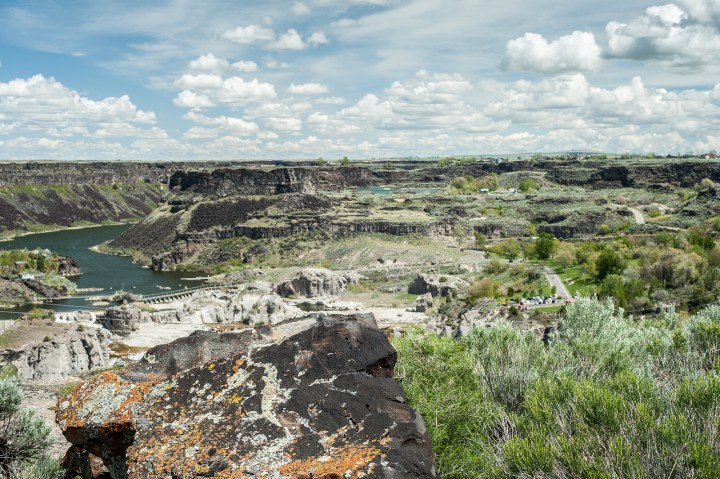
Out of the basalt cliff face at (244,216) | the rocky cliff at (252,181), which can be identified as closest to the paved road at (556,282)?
the basalt cliff face at (244,216)

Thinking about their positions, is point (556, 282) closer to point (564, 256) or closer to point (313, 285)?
point (564, 256)

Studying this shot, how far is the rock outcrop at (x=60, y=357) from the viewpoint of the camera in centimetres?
4681

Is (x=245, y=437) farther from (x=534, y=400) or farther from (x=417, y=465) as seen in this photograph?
(x=534, y=400)

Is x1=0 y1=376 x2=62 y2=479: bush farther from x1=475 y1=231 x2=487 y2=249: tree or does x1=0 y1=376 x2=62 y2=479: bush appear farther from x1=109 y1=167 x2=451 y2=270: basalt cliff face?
x1=475 y1=231 x2=487 y2=249: tree

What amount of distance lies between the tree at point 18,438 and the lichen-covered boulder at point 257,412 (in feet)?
10.3

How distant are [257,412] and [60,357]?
47.7 meters

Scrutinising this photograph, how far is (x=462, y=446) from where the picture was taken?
12641 millimetres

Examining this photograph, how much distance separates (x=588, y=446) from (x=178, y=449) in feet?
21.3

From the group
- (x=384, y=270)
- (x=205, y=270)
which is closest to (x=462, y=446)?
(x=384, y=270)

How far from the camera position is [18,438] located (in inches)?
485

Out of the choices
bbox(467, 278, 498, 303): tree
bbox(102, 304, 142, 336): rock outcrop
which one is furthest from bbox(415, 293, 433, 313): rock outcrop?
bbox(102, 304, 142, 336): rock outcrop

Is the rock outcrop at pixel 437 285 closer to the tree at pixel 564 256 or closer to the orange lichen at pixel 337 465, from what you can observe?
the tree at pixel 564 256

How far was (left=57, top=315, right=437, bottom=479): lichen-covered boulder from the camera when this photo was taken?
25.6 ft

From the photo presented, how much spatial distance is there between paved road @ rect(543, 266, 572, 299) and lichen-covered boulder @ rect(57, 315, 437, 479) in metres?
62.2
